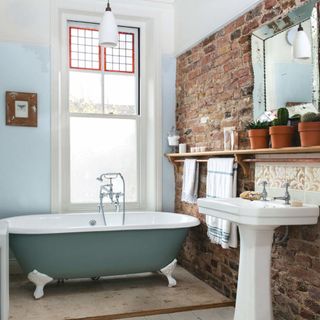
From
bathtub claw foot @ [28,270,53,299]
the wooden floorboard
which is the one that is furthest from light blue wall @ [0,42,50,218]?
the wooden floorboard

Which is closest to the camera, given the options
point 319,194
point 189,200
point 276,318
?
point 319,194

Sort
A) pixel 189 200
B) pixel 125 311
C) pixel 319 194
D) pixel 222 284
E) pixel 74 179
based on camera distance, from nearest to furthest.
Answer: pixel 319 194 < pixel 125 311 < pixel 222 284 < pixel 189 200 < pixel 74 179

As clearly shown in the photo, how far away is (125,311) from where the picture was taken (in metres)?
3.35

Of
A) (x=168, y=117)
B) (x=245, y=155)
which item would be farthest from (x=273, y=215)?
(x=168, y=117)

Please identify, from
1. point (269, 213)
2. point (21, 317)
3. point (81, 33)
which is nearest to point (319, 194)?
point (269, 213)

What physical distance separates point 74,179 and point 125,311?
71.9 inches

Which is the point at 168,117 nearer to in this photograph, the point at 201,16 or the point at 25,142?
the point at 201,16

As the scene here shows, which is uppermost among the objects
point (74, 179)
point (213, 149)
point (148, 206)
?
point (213, 149)

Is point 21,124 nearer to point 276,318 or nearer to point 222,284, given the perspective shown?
point 222,284

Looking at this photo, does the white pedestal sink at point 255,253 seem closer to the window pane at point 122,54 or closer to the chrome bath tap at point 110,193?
the chrome bath tap at point 110,193

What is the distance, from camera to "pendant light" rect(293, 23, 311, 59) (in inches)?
108

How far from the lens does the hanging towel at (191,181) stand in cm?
426

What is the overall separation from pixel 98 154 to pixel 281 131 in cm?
253

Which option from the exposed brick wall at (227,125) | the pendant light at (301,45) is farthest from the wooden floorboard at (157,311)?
the pendant light at (301,45)
